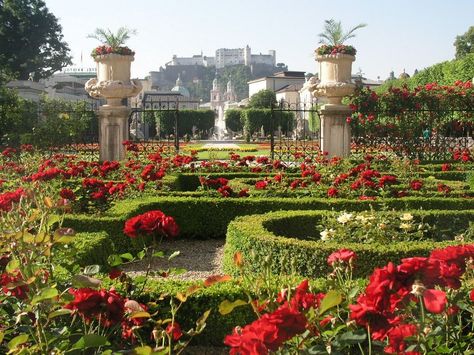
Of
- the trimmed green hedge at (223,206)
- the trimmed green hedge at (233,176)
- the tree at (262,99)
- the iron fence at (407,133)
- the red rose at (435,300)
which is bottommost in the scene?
the trimmed green hedge at (223,206)

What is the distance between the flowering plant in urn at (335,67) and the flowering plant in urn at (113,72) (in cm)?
395

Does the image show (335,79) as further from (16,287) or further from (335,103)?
(16,287)

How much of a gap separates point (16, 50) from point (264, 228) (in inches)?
1449

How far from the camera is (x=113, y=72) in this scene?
43.5ft

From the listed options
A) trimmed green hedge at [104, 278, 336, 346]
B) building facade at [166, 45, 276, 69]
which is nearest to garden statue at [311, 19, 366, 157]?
trimmed green hedge at [104, 278, 336, 346]

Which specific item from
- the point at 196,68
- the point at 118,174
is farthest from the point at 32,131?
the point at 196,68

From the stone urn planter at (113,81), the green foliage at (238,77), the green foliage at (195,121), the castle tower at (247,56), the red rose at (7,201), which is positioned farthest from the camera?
the castle tower at (247,56)

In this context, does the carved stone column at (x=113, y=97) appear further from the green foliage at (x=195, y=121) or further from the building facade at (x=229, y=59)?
the building facade at (x=229, y=59)

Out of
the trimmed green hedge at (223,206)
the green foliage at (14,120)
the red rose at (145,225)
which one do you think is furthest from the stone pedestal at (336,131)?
the red rose at (145,225)

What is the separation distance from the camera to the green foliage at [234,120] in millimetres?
51312

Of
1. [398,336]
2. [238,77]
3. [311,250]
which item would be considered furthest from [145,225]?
[238,77]

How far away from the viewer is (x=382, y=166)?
11.5 meters

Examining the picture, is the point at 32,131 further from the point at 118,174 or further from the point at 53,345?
the point at 53,345

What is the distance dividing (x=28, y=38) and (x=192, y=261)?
36.4m
